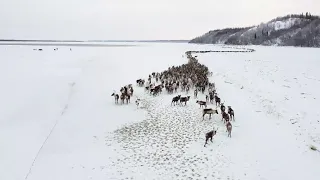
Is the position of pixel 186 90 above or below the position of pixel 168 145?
above

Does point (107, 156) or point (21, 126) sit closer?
A: point (107, 156)

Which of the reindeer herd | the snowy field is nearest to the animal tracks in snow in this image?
the snowy field

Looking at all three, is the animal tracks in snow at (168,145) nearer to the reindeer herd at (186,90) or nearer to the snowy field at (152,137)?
the snowy field at (152,137)


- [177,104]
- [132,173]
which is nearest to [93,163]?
[132,173]

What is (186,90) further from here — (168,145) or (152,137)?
(168,145)

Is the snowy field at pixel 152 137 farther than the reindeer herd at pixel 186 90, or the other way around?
the reindeer herd at pixel 186 90

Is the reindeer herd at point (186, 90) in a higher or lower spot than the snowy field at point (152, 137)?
higher

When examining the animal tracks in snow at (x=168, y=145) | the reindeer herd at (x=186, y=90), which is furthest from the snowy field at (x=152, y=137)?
the reindeer herd at (x=186, y=90)

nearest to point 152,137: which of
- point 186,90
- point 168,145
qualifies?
point 168,145

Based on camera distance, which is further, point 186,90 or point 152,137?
point 186,90

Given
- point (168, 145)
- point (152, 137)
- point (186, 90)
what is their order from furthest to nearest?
point (186, 90) → point (152, 137) → point (168, 145)

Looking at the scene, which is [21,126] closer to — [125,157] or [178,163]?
[125,157]
